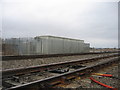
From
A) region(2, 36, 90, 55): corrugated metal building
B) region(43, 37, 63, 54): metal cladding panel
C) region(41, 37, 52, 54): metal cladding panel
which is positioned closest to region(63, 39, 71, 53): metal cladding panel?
region(2, 36, 90, 55): corrugated metal building

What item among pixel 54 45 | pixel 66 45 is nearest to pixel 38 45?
pixel 54 45

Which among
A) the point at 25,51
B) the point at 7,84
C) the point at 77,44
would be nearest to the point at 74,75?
the point at 7,84

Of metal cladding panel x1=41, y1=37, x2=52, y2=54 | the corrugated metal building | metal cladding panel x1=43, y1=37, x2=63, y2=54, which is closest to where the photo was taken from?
the corrugated metal building

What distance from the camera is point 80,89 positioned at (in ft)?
14.0

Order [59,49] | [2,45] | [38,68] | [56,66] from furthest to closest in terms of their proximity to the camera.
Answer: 1. [59,49]
2. [2,45]
3. [56,66]
4. [38,68]

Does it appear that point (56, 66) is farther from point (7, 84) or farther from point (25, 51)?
point (25, 51)

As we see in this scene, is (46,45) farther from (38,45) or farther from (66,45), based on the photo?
(66,45)

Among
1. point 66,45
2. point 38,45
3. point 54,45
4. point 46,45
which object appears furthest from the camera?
point 66,45

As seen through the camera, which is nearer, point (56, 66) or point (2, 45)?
point (56, 66)

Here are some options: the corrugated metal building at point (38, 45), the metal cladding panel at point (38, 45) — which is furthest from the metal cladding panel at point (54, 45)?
the metal cladding panel at point (38, 45)

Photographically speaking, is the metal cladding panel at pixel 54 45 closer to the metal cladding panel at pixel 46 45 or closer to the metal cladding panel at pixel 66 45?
the metal cladding panel at pixel 46 45

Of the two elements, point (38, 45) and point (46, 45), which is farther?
point (46, 45)

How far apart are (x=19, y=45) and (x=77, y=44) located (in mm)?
19290

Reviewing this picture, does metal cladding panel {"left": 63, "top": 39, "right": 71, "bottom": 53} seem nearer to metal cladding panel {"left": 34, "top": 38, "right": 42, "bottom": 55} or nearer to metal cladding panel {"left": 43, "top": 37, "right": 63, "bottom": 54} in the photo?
metal cladding panel {"left": 43, "top": 37, "right": 63, "bottom": 54}
